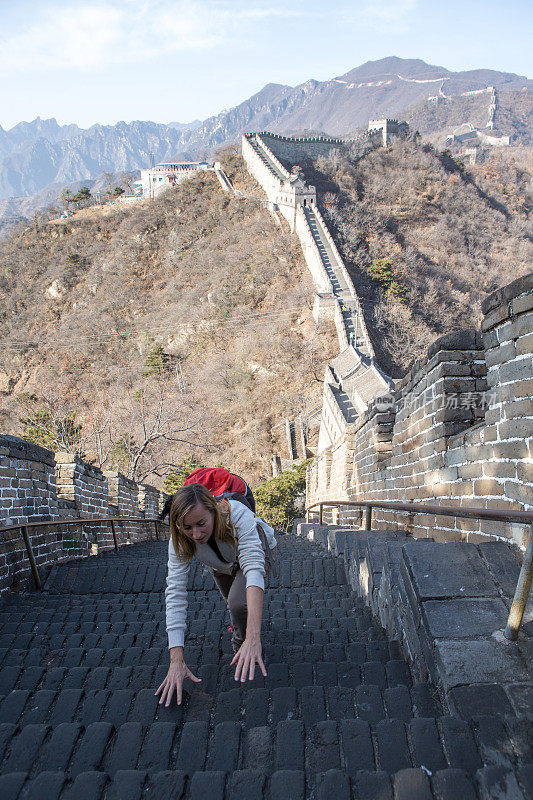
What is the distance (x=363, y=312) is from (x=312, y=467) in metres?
22.7

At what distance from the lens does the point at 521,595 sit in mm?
1887

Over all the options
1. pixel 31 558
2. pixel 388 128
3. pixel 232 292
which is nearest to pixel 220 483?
pixel 31 558

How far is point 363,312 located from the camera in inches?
1468

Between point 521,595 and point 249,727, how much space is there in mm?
1036

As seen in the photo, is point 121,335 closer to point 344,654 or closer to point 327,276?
point 327,276

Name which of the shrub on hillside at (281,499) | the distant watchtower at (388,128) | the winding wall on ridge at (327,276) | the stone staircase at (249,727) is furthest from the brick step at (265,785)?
the distant watchtower at (388,128)

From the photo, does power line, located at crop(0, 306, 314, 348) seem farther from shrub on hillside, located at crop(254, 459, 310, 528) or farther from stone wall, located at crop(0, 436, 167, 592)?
stone wall, located at crop(0, 436, 167, 592)

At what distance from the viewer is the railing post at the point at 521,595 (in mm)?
1854

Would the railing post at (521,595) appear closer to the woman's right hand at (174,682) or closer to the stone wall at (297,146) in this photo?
the woman's right hand at (174,682)

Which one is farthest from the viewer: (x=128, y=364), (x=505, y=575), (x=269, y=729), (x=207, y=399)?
(x=128, y=364)

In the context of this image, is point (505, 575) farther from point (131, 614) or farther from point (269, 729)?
point (131, 614)

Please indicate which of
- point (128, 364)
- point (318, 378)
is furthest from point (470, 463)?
point (128, 364)

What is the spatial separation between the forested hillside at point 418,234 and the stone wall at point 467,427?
30010 mm

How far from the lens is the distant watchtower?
5866 centimetres
